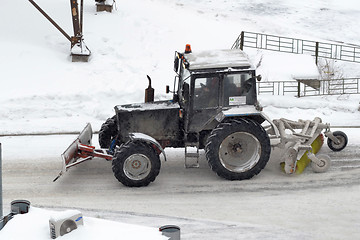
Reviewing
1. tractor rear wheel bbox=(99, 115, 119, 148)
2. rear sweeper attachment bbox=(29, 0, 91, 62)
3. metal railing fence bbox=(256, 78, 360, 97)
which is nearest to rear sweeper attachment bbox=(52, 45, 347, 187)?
tractor rear wheel bbox=(99, 115, 119, 148)

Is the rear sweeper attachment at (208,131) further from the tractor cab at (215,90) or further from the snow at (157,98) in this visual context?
the snow at (157,98)

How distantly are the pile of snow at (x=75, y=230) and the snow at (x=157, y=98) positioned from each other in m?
0.02

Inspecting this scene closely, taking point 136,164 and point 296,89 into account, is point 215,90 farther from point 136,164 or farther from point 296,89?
point 296,89

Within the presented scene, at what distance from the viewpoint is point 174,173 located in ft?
35.8

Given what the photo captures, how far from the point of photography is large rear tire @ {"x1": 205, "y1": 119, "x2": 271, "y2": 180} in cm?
1004

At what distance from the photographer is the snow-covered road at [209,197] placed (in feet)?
27.7

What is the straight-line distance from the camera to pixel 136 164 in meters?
9.92

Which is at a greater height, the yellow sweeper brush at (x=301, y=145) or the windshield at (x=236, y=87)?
the windshield at (x=236, y=87)

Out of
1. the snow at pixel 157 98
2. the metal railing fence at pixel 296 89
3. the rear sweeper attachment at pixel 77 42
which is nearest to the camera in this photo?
the snow at pixel 157 98

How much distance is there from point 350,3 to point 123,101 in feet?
62.3

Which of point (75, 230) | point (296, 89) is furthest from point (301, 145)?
point (296, 89)

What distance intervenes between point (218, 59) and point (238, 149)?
69.2 inches

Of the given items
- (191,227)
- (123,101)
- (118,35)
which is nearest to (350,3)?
(118,35)

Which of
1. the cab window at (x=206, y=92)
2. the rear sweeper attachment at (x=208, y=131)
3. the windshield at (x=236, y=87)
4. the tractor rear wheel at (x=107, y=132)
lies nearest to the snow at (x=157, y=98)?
the rear sweeper attachment at (x=208, y=131)
